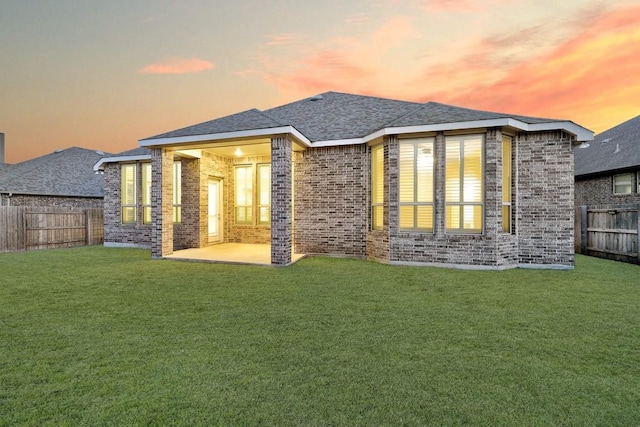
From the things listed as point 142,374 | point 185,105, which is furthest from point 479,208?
point 185,105

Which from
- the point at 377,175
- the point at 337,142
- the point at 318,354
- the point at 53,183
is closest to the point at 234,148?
the point at 337,142

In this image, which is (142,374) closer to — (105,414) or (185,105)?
(105,414)

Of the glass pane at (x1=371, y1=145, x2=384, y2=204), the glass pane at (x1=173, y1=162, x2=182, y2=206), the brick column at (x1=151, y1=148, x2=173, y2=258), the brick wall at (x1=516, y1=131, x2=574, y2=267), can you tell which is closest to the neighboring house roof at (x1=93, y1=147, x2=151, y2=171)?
the glass pane at (x1=173, y1=162, x2=182, y2=206)

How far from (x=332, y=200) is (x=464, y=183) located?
396 centimetres

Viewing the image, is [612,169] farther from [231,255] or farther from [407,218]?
[231,255]

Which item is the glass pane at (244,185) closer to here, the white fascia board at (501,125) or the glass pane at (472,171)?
the white fascia board at (501,125)

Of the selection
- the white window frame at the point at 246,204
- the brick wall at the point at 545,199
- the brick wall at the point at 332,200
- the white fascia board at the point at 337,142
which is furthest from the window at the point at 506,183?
the white window frame at the point at 246,204

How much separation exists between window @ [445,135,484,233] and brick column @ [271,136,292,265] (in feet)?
14.1

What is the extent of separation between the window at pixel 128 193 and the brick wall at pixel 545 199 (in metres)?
14.0

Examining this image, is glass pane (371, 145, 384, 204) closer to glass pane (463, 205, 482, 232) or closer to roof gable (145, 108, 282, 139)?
glass pane (463, 205, 482, 232)

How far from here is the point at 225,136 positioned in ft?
28.3

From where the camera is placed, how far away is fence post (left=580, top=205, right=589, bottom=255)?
35.2 ft

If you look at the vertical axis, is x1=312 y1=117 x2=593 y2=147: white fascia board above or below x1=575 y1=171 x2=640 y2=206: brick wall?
above

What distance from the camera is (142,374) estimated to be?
2.63 meters
